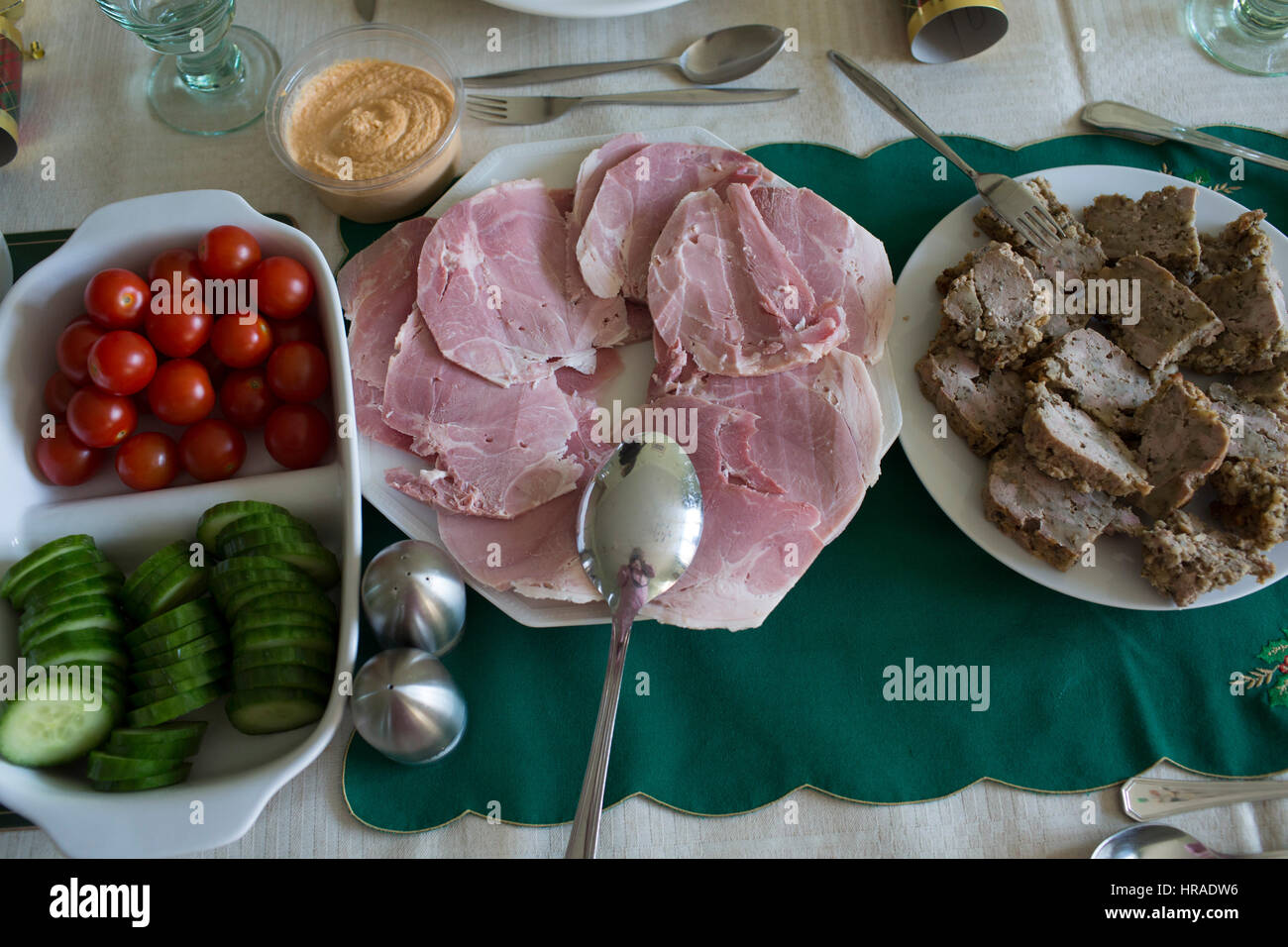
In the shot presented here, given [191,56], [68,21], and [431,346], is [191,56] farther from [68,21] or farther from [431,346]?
[431,346]

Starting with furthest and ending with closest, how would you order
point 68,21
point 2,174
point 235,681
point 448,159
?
1. point 68,21
2. point 2,174
3. point 448,159
4. point 235,681

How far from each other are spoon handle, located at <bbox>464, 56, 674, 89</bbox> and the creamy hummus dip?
228mm

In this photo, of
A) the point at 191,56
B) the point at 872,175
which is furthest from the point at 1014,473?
the point at 191,56

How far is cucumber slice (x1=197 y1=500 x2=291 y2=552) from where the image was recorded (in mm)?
1652

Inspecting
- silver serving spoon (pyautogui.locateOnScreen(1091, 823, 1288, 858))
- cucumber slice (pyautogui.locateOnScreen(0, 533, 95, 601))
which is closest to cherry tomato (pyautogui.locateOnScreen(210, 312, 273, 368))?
cucumber slice (pyautogui.locateOnScreen(0, 533, 95, 601))

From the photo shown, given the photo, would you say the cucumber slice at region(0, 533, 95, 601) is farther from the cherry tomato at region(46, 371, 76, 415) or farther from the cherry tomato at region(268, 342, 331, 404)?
the cherry tomato at region(268, 342, 331, 404)

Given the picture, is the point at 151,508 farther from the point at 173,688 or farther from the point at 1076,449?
the point at 1076,449

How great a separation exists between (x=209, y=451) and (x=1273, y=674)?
7.59 feet

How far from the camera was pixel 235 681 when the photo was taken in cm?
154

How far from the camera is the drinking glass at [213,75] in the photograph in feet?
7.10

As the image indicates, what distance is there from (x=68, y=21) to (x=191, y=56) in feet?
1.75

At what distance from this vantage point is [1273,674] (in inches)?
69.7

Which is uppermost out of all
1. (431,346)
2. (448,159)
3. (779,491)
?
(448,159)

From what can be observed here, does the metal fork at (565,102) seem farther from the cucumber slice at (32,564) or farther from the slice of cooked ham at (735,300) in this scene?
the cucumber slice at (32,564)
